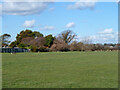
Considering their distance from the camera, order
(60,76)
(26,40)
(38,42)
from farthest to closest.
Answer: (26,40) < (38,42) < (60,76)

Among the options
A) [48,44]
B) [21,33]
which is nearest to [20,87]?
[48,44]

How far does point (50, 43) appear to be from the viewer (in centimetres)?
10650

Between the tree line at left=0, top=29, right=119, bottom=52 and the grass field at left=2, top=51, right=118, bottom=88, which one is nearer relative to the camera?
the grass field at left=2, top=51, right=118, bottom=88

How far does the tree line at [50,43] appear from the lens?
92688 mm

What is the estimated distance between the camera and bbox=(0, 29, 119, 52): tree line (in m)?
92.7

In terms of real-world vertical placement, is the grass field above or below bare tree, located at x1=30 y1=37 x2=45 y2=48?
below

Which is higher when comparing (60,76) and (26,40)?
(26,40)

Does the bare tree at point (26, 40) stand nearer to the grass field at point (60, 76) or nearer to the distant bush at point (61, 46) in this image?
the distant bush at point (61, 46)

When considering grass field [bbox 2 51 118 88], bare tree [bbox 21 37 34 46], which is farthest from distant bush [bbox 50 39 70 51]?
grass field [bbox 2 51 118 88]

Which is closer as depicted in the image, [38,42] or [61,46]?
[61,46]

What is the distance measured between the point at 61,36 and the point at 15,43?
2209 centimetres

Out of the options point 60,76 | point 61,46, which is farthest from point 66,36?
point 60,76

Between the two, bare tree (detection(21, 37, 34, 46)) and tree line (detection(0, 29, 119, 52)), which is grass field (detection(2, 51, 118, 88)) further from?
bare tree (detection(21, 37, 34, 46))

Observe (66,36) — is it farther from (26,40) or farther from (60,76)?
(60,76)
